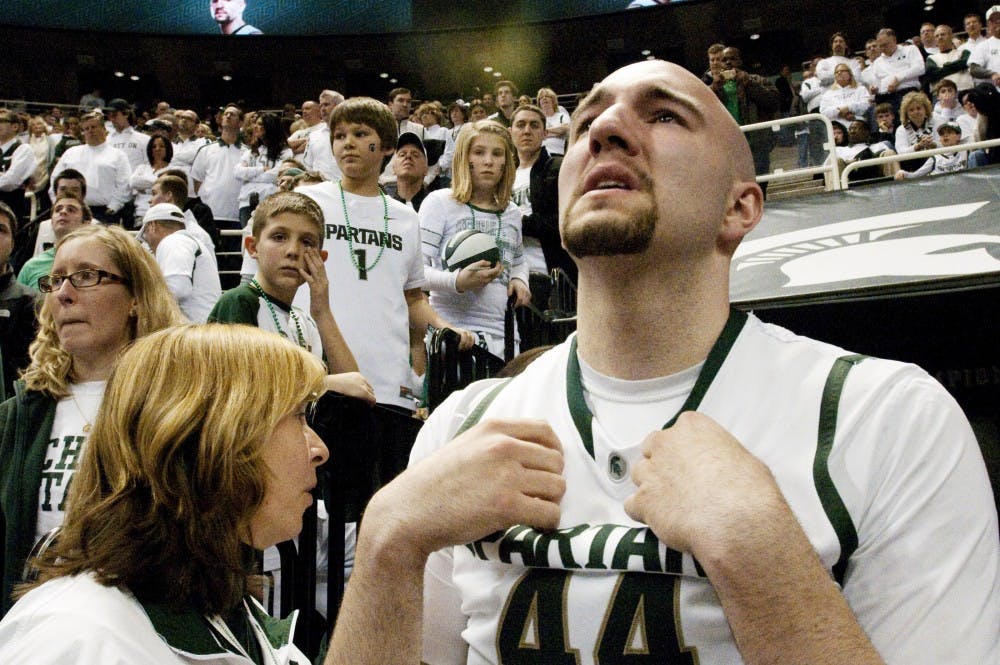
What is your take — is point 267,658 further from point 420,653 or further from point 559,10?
point 559,10

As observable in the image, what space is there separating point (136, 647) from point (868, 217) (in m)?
4.02

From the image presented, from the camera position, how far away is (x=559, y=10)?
80.5 feet

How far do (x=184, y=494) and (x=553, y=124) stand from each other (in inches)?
363

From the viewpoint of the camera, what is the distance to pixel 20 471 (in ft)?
8.91

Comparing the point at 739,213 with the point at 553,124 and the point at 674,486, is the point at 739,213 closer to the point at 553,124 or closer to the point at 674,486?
the point at 674,486

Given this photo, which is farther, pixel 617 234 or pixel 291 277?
A: pixel 291 277

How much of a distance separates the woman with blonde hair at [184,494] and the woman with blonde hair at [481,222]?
2.79 m

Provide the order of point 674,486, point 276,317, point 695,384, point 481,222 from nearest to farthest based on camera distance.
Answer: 1. point 674,486
2. point 695,384
3. point 276,317
4. point 481,222

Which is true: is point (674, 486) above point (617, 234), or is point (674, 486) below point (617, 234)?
below

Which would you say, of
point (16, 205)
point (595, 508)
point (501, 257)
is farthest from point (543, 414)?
point (16, 205)

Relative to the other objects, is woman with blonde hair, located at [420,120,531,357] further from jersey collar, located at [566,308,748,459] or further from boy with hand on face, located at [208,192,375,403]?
jersey collar, located at [566,308,748,459]

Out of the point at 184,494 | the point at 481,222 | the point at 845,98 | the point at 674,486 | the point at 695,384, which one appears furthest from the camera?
the point at 845,98

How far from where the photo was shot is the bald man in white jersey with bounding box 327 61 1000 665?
1277mm

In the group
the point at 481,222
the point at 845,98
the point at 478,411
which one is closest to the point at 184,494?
the point at 478,411
